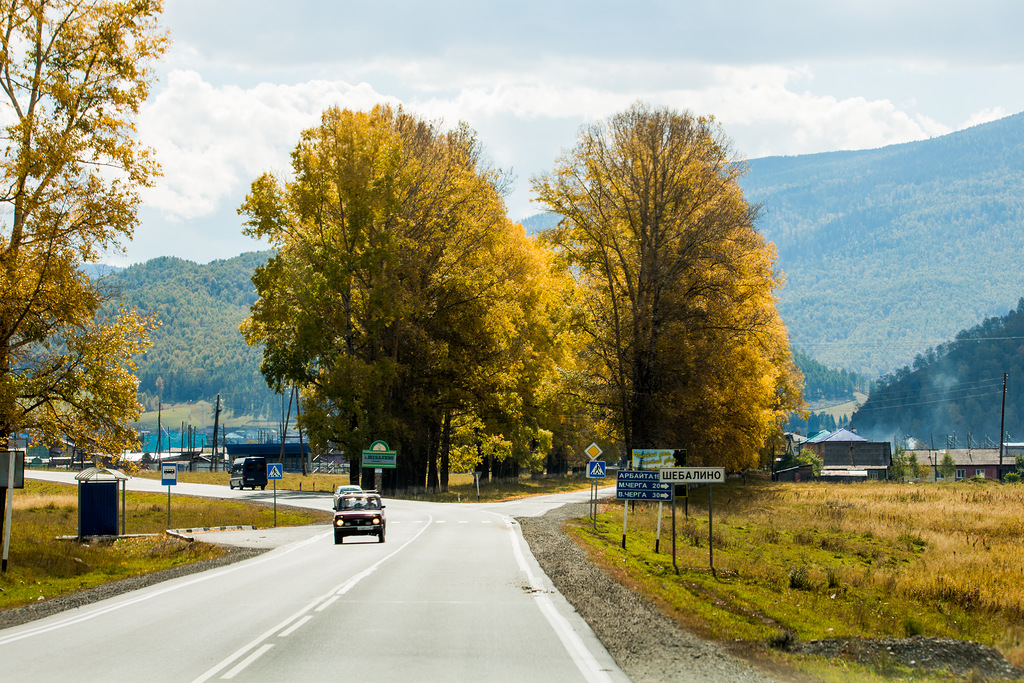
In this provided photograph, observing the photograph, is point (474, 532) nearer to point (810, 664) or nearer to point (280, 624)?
point (280, 624)

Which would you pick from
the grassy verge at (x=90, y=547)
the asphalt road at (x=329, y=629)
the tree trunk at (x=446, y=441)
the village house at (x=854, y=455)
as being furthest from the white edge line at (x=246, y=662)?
the village house at (x=854, y=455)

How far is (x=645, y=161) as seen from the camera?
42.8 m

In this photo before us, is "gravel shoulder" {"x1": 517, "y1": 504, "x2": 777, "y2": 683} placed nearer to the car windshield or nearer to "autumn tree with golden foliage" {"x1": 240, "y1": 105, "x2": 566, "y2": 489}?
the car windshield

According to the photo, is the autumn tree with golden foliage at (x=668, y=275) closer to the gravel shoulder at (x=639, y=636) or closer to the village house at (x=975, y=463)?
the gravel shoulder at (x=639, y=636)

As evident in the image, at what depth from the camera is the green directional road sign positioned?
47656 millimetres

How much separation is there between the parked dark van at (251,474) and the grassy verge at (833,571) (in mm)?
44303

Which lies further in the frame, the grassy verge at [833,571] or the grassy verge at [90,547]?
the grassy verge at [90,547]

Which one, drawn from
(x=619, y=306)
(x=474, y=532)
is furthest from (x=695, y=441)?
(x=474, y=532)

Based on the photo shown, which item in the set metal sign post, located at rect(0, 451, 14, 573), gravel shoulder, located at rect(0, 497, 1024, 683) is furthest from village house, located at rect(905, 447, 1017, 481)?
metal sign post, located at rect(0, 451, 14, 573)

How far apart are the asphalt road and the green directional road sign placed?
24.2 meters

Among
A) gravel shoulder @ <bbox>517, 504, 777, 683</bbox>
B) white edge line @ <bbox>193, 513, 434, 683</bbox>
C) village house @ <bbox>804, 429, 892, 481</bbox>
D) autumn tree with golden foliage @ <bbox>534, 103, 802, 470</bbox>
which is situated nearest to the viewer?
white edge line @ <bbox>193, 513, 434, 683</bbox>

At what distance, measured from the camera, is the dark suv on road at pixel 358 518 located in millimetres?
29359

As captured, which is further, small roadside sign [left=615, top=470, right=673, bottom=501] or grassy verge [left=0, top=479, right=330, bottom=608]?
small roadside sign [left=615, top=470, right=673, bottom=501]

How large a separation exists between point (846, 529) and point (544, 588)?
20111 millimetres
